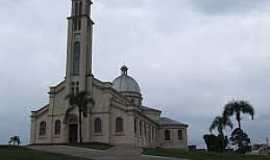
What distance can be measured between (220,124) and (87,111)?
1931 cm

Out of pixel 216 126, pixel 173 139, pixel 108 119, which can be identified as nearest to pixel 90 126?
pixel 108 119

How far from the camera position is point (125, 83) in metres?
82.4

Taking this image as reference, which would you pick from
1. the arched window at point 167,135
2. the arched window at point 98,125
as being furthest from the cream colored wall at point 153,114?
the arched window at point 98,125

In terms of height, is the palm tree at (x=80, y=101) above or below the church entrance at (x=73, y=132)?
above

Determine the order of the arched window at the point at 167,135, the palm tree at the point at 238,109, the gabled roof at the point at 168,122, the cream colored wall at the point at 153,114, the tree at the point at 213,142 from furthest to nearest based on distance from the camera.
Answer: the tree at the point at 213,142 < the gabled roof at the point at 168,122 < the arched window at the point at 167,135 < the cream colored wall at the point at 153,114 < the palm tree at the point at 238,109

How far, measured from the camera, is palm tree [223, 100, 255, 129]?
56312mm

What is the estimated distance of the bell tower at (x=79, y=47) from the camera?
211ft

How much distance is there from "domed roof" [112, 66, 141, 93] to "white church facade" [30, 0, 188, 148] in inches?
538

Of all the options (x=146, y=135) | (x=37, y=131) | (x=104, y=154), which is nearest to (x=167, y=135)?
(x=146, y=135)

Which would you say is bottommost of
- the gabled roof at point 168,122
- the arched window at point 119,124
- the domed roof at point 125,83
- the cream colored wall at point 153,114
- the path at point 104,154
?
the path at point 104,154

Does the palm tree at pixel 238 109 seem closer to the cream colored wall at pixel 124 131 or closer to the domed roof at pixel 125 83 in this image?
the cream colored wall at pixel 124 131

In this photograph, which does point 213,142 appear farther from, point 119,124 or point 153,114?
point 119,124

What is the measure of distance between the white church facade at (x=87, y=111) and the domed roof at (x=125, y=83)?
13.7 meters

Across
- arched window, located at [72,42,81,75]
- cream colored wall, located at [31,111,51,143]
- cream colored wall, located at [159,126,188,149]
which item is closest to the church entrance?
cream colored wall, located at [31,111,51,143]
